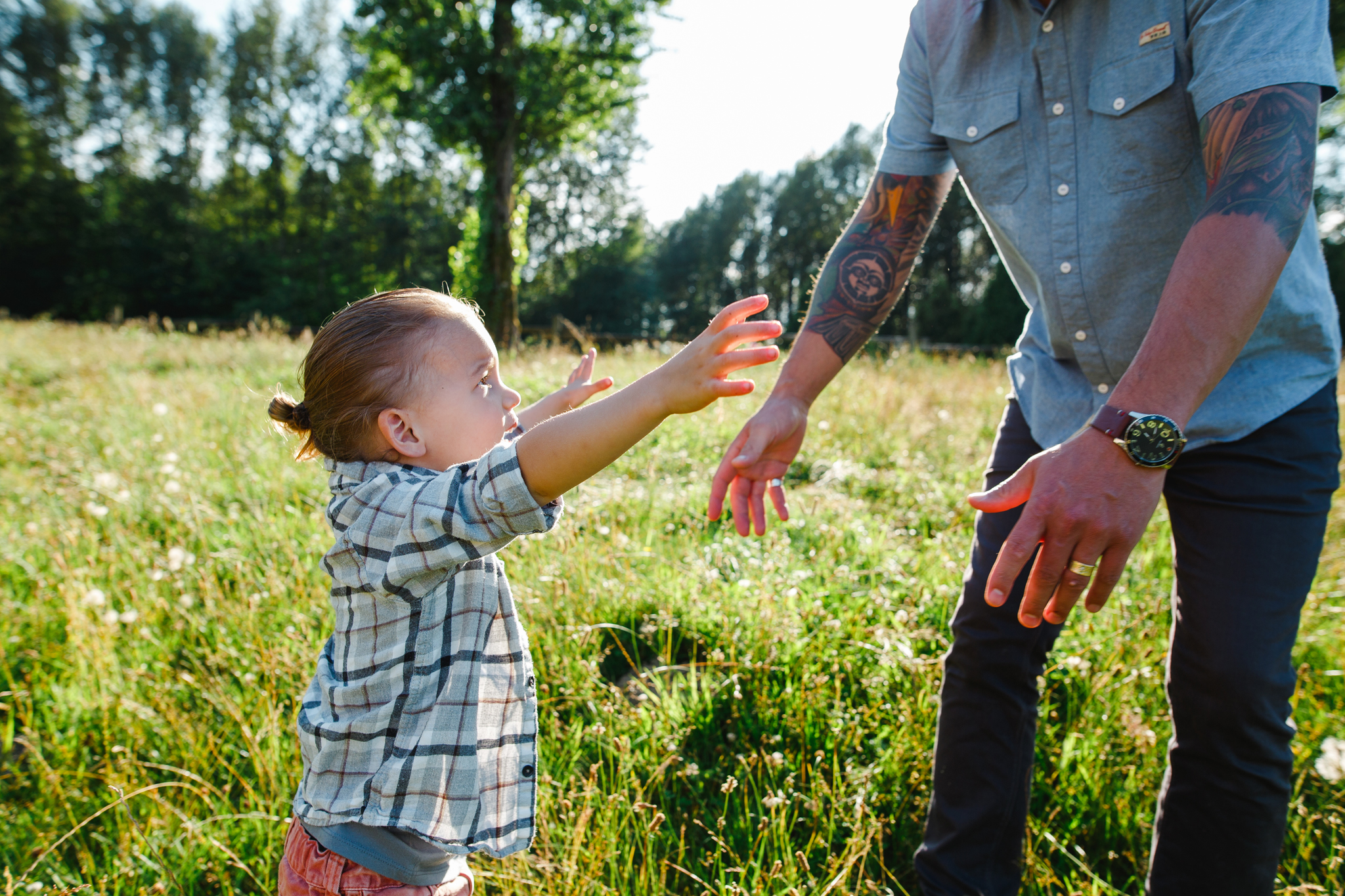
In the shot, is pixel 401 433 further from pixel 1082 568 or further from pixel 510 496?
pixel 1082 568

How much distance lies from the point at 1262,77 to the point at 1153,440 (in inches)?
27.2

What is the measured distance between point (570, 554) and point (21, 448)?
17.6 feet

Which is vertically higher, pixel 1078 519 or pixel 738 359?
pixel 738 359

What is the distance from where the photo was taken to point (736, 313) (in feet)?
3.61

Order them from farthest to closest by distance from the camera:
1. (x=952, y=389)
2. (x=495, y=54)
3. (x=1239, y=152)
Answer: (x=495, y=54)
(x=952, y=389)
(x=1239, y=152)

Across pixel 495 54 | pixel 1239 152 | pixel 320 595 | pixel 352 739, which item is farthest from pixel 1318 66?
pixel 495 54

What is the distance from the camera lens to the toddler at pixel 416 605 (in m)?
1.12

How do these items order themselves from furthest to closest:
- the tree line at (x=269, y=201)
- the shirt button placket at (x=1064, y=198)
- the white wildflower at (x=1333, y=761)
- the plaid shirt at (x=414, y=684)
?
the tree line at (x=269, y=201) → the white wildflower at (x=1333, y=761) → the shirt button placket at (x=1064, y=198) → the plaid shirt at (x=414, y=684)

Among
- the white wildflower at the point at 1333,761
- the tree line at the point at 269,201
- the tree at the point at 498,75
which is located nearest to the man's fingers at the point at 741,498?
the white wildflower at the point at 1333,761

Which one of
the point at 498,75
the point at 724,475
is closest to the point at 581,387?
the point at 724,475

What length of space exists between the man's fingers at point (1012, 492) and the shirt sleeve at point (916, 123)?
3.81 ft

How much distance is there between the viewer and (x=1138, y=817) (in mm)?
1923

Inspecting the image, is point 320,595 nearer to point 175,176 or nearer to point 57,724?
point 57,724

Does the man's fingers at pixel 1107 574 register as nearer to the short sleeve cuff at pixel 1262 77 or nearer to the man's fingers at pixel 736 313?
the man's fingers at pixel 736 313
